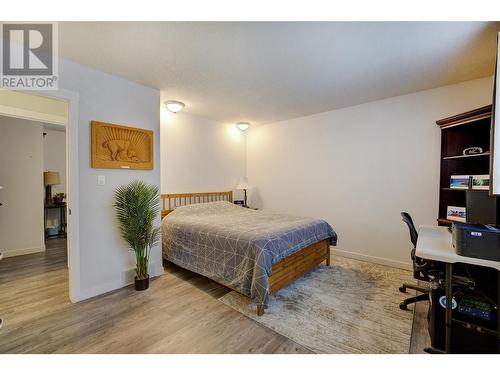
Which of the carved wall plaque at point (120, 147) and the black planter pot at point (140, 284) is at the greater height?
the carved wall plaque at point (120, 147)

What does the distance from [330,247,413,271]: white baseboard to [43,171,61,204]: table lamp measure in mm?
6135

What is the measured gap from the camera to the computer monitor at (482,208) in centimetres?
181

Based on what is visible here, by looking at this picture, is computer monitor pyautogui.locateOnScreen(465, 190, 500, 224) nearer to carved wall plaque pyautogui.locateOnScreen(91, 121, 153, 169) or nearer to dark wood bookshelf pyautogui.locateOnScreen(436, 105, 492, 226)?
dark wood bookshelf pyautogui.locateOnScreen(436, 105, 492, 226)

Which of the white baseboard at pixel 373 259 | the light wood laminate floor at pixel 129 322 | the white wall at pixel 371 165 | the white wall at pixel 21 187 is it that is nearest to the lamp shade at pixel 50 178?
the white wall at pixel 21 187

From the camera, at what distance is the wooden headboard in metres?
3.61

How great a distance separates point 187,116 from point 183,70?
1.65 meters

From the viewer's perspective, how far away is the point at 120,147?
2.54 metres

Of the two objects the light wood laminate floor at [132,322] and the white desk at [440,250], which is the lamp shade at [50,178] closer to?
the light wood laminate floor at [132,322]

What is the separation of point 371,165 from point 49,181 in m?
6.60

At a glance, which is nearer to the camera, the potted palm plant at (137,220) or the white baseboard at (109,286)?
the white baseboard at (109,286)

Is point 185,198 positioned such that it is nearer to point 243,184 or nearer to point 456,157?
point 243,184

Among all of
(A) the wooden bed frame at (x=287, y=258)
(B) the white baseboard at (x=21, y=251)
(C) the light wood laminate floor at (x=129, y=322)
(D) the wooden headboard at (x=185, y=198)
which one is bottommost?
(C) the light wood laminate floor at (x=129, y=322)

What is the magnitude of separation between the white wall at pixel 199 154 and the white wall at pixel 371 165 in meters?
0.95
